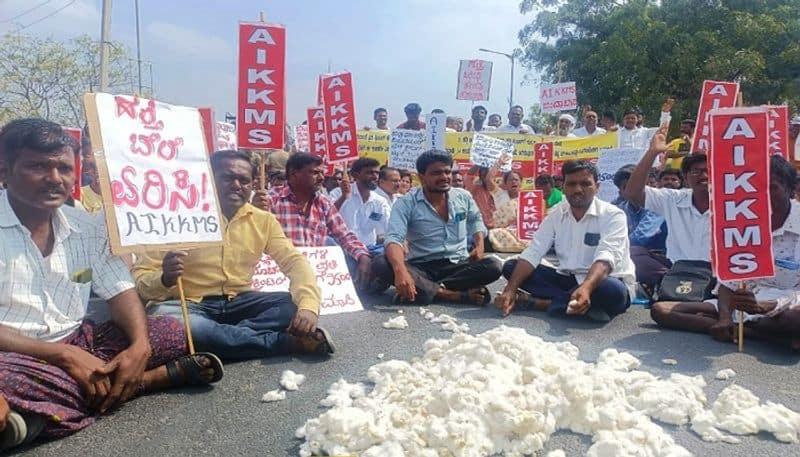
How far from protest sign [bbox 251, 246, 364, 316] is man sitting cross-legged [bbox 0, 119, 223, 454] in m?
1.63

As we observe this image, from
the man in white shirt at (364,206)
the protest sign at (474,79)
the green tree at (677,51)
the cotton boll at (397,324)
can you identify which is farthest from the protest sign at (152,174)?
the green tree at (677,51)

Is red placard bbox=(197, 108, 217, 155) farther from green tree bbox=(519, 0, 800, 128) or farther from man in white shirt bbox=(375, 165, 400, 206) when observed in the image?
green tree bbox=(519, 0, 800, 128)

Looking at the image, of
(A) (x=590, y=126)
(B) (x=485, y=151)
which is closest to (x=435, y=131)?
(B) (x=485, y=151)

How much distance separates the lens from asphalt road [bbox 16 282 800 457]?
262 cm

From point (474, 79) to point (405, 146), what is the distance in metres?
5.30

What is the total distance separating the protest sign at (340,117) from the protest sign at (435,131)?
272 centimetres

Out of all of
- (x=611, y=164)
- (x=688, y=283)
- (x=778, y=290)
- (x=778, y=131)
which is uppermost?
(x=778, y=131)

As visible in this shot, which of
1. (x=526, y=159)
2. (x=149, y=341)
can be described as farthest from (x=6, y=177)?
(x=526, y=159)

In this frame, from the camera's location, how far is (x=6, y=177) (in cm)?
284

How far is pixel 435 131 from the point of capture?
9672mm

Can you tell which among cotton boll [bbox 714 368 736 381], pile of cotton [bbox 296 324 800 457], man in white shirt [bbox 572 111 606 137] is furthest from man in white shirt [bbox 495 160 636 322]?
man in white shirt [bbox 572 111 606 137]

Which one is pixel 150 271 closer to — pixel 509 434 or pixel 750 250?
pixel 509 434

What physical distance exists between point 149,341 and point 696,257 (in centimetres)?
401

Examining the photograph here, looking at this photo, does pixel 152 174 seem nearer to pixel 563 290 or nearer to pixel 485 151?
pixel 563 290
